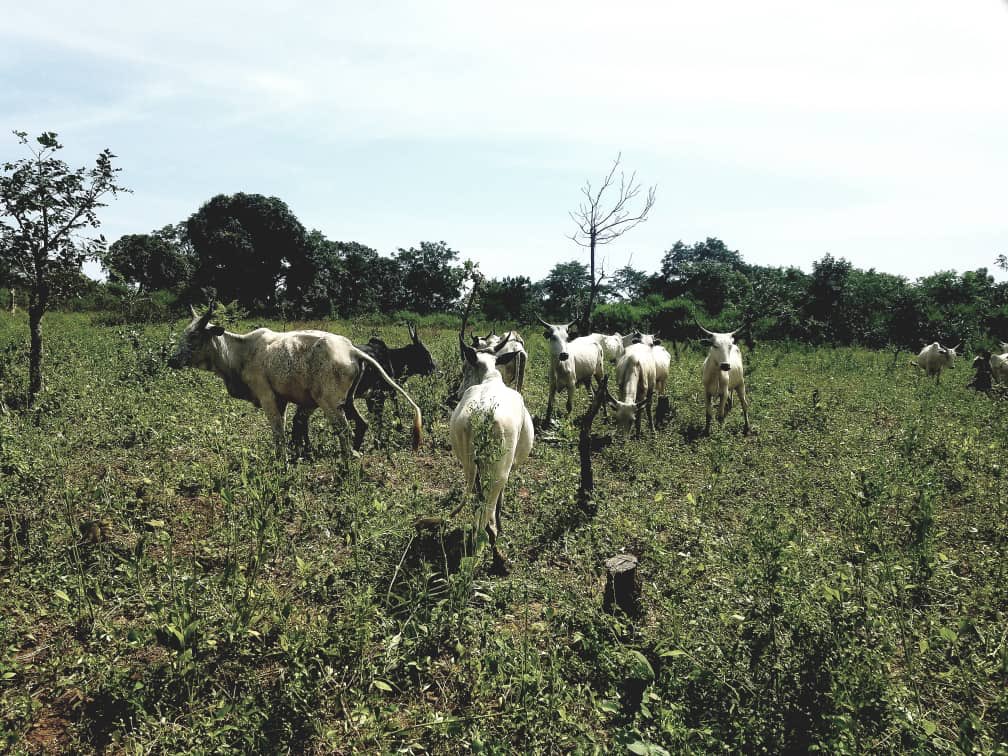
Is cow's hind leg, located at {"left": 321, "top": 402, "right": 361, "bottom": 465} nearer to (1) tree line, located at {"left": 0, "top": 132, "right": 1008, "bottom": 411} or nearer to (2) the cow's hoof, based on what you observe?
(2) the cow's hoof

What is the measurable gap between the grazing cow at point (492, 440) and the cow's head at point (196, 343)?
4.27m

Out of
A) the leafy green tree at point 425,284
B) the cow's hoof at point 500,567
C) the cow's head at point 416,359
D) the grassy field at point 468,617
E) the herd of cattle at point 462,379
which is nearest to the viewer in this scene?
the grassy field at point 468,617

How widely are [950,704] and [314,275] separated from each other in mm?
35641

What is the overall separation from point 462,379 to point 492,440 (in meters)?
2.34

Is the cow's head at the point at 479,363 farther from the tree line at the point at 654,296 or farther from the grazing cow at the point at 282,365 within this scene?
the tree line at the point at 654,296

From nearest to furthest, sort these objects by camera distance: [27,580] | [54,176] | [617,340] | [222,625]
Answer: [222,625]
[27,580]
[54,176]
[617,340]

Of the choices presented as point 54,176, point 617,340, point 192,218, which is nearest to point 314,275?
point 192,218

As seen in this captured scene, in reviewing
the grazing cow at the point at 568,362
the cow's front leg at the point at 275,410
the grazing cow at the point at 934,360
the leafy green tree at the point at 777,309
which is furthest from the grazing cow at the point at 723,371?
the leafy green tree at the point at 777,309

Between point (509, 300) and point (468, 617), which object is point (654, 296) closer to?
point (509, 300)

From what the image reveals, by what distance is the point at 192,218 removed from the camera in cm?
3119

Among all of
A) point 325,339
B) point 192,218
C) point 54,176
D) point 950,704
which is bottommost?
point 950,704

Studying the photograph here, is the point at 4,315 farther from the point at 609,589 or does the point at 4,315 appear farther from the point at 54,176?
the point at 609,589

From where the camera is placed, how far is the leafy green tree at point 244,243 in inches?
1212

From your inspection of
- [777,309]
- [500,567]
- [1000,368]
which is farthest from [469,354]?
[777,309]
